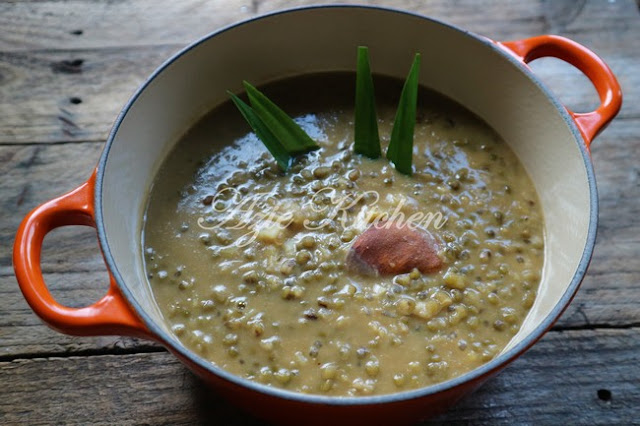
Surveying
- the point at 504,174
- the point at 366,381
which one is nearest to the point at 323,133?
the point at 504,174

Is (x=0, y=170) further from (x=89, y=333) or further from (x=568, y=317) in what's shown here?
(x=568, y=317)

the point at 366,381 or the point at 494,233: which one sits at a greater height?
the point at 494,233

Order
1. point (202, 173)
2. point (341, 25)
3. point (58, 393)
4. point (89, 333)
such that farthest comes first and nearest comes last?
point (341, 25) < point (202, 173) < point (58, 393) < point (89, 333)

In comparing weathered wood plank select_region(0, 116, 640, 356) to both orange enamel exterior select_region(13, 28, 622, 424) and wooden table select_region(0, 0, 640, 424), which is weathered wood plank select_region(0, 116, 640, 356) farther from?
orange enamel exterior select_region(13, 28, 622, 424)

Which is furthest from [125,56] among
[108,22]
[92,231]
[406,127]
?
[406,127]

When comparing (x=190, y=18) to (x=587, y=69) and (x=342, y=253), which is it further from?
(x=587, y=69)

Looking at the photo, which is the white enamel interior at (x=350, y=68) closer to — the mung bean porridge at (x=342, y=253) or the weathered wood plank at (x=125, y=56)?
the mung bean porridge at (x=342, y=253)

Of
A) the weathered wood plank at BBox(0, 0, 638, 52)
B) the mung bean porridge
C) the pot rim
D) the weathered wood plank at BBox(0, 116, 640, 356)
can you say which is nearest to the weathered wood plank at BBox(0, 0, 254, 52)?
the weathered wood plank at BBox(0, 0, 638, 52)
